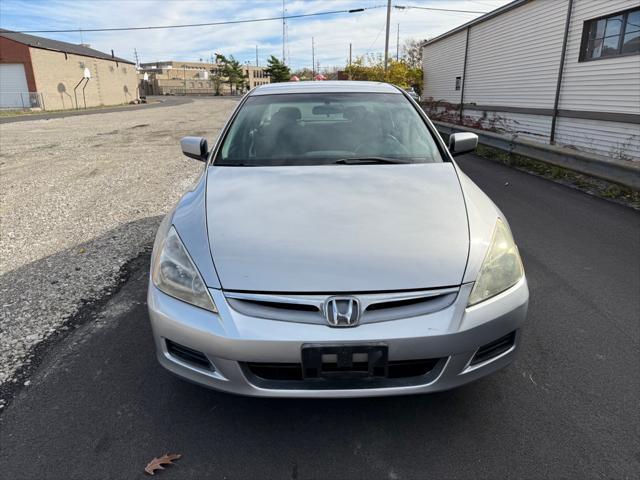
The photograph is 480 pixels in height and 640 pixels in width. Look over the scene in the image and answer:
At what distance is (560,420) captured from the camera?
2359mm

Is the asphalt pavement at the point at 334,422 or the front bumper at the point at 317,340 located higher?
the front bumper at the point at 317,340

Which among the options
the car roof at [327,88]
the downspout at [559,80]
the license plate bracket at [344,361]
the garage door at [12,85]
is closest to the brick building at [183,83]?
the garage door at [12,85]

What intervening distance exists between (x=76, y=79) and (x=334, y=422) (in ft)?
167

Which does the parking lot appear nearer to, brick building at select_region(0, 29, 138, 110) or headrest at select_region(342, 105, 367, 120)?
headrest at select_region(342, 105, 367, 120)

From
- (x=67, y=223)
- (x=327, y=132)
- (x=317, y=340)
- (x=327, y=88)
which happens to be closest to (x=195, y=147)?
(x=327, y=132)

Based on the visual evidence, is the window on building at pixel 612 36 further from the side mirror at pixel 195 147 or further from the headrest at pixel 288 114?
the side mirror at pixel 195 147

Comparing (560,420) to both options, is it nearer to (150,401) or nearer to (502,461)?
(502,461)

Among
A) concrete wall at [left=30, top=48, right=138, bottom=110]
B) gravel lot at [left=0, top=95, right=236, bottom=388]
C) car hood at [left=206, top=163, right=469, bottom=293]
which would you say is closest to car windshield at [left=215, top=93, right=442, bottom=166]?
car hood at [left=206, top=163, right=469, bottom=293]

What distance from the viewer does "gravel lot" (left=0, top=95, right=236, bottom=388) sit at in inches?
138

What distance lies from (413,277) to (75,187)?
7.41m

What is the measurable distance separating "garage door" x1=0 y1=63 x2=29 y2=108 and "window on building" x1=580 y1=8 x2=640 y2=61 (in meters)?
40.3

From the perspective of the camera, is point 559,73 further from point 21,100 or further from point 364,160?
point 21,100

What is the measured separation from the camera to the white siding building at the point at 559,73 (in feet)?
31.7

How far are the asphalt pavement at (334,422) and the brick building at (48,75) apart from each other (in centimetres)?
4212
